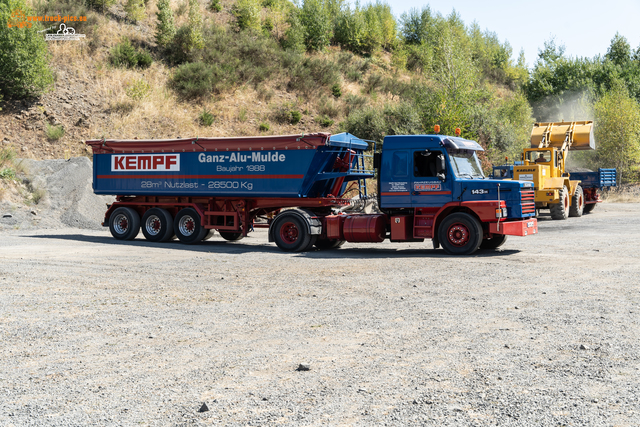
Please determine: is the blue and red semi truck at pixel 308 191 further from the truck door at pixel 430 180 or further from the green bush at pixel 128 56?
the green bush at pixel 128 56

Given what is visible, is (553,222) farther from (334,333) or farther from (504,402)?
(504,402)

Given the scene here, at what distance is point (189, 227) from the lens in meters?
18.2

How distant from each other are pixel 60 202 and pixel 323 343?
21.5 m

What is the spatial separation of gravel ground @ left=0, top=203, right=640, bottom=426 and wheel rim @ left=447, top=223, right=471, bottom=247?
1.71 metres

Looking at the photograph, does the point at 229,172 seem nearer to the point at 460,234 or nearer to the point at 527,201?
the point at 460,234

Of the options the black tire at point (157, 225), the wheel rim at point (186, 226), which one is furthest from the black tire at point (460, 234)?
the black tire at point (157, 225)

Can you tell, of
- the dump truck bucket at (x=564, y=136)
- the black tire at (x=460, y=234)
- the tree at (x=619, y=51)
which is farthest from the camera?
the tree at (x=619, y=51)

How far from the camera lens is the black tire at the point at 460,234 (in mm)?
14266

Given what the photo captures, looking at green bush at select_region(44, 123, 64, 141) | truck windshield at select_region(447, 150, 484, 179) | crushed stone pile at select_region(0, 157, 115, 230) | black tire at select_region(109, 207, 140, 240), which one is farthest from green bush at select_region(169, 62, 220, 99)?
truck windshield at select_region(447, 150, 484, 179)

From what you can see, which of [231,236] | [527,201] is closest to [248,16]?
[231,236]

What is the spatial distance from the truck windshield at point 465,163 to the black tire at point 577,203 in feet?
44.0

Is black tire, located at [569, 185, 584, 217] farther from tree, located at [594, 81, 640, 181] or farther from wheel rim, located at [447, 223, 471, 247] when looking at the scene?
tree, located at [594, 81, 640, 181]

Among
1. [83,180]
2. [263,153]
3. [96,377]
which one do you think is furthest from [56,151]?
[96,377]

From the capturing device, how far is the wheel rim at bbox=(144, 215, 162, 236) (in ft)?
60.9
